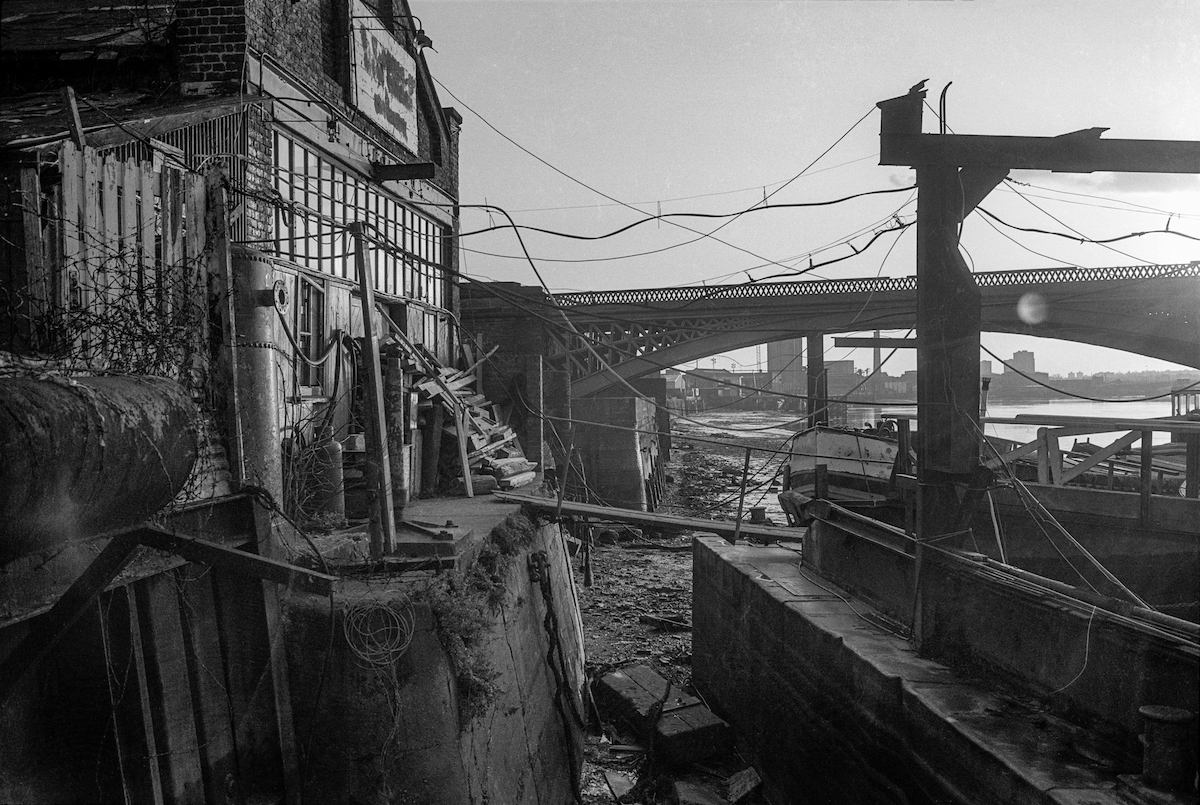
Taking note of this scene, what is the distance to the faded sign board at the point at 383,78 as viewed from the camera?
41.4 feet

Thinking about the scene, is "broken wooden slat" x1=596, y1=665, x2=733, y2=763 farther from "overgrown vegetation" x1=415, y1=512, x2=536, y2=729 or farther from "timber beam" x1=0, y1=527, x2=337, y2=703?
"timber beam" x1=0, y1=527, x2=337, y2=703

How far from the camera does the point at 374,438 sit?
637cm

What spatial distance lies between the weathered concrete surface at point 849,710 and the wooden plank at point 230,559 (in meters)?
4.05

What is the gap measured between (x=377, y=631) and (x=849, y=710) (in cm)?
381

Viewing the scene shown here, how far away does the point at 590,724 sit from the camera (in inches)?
361

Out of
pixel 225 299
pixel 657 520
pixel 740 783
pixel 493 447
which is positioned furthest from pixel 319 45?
pixel 740 783

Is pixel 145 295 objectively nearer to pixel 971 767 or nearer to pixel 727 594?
pixel 971 767

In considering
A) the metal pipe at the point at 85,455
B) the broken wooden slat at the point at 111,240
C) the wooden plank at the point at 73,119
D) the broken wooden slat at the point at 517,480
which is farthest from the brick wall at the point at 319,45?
the metal pipe at the point at 85,455

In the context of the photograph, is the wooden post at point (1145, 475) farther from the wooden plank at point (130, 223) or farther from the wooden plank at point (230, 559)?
the wooden plank at point (130, 223)

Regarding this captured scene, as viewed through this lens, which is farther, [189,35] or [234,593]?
[189,35]

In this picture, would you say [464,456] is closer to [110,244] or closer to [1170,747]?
[110,244]

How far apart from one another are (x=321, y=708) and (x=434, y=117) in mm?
14098

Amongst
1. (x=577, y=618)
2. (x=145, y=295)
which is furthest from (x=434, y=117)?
(x=145, y=295)

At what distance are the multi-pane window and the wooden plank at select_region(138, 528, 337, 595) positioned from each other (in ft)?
9.30
